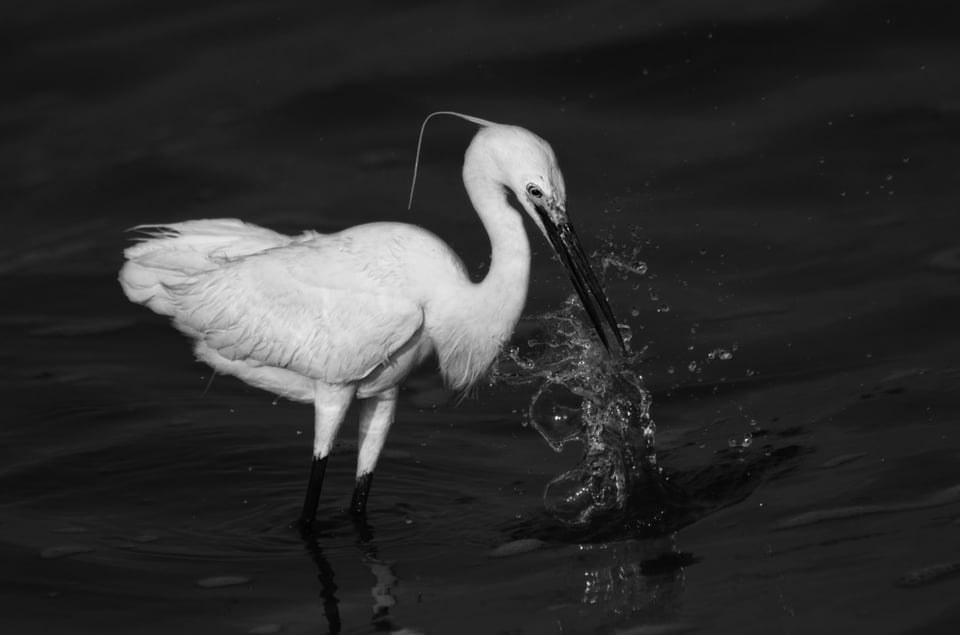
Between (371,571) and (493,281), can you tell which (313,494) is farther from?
(493,281)

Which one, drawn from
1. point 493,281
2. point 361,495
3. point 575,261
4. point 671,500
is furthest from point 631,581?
point 361,495

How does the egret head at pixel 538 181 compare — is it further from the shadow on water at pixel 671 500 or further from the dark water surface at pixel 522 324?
the dark water surface at pixel 522 324

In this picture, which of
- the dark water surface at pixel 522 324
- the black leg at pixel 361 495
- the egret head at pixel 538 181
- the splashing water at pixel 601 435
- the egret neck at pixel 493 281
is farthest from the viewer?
the black leg at pixel 361 495

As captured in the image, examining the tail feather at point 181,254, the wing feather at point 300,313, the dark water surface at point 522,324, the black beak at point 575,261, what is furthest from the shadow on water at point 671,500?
the tail feather at point 181,254

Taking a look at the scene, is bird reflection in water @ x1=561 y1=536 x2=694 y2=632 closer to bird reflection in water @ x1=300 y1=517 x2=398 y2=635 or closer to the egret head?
bird reflection in water @ x1=300 y1=517 x2=398 y2=635

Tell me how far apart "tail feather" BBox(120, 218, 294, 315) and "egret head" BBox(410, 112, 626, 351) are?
1234mm

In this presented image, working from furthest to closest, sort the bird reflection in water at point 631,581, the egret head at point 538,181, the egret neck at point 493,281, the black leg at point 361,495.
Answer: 1. the black leg at point 361,495
2. the egret neck at point 493,281
3. the egret head at point 538,181
4. the bird reflection in water at point 631,581

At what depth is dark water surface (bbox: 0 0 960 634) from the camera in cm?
527

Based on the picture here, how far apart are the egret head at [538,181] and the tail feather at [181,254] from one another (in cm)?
123

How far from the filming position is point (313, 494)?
239 inches

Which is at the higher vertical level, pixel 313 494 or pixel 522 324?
pixel 313 494

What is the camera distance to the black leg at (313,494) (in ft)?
19.9

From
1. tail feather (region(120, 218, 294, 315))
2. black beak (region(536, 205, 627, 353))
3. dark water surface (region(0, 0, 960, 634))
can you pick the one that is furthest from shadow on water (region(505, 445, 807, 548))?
tail feather (region(120, 218, 294, 315))

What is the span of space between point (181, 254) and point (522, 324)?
97.4 inches
